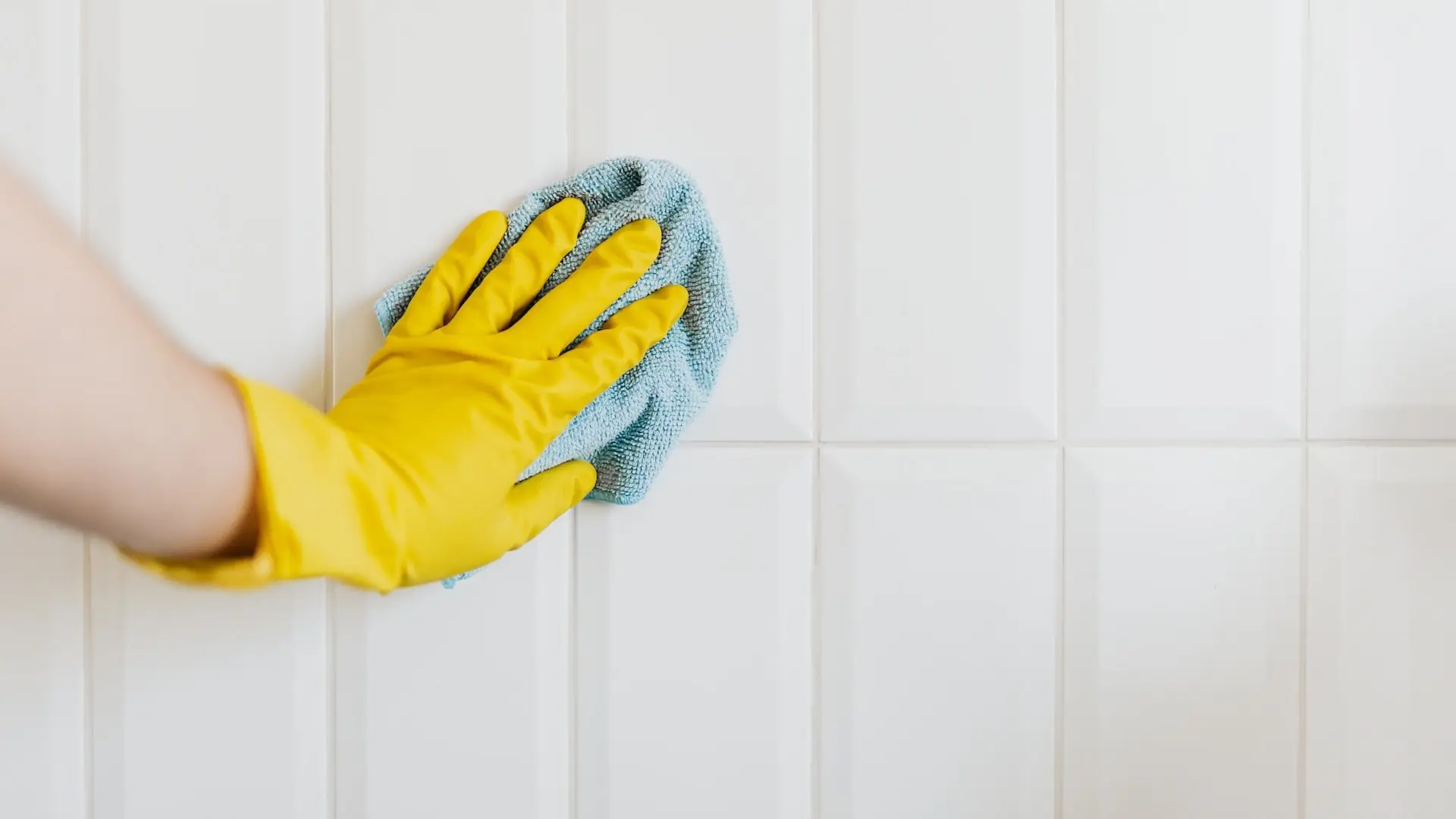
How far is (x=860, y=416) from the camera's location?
0.67m

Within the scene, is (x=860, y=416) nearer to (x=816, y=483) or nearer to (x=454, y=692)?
(x=816, y=483)

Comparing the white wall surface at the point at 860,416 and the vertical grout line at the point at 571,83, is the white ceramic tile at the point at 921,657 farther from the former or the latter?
the vertical grout line at the point at 571,83

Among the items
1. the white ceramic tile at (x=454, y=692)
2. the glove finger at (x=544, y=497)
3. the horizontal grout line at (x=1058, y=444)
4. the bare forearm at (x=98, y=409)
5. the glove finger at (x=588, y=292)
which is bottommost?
the white ceramic tile at (x=454, y=692)

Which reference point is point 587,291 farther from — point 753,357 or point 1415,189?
point 1415,189

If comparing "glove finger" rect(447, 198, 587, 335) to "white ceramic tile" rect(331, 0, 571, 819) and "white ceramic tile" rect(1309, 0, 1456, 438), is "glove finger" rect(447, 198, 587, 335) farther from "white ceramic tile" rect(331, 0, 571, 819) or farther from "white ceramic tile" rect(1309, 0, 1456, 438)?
"white ceramic tile" rect(1309, 0, 1456, 438)

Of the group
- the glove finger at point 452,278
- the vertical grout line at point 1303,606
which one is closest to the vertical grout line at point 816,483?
the glove finger at point 452,278

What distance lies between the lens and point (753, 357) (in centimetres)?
67

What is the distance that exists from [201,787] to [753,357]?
0.49 m

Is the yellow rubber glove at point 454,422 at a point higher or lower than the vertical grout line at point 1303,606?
higher

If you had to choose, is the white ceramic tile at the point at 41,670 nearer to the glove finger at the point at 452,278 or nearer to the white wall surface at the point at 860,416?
the white wall surface at the point at 860,416

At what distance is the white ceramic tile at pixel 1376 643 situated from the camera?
0.67m

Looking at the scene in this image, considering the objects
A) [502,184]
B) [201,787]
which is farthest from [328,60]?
[201,787]

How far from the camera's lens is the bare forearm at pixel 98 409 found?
323 mm

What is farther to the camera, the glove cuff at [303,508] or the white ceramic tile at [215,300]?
the white ceramic tile at [215,300]
